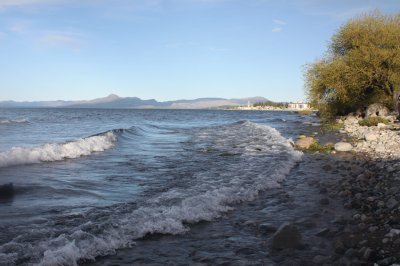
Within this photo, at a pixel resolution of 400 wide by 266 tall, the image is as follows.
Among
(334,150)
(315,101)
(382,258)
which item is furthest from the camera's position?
(315,101)

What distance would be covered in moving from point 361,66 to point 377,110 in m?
4.93

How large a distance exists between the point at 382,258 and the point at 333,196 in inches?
170

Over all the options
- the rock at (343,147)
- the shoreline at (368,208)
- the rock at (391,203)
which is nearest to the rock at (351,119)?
the rock at (343,147)

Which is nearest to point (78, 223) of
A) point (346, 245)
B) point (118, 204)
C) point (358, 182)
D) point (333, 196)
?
point (118, 204)

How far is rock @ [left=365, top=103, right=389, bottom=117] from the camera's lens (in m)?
39.1

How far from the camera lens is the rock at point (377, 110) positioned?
128 ft

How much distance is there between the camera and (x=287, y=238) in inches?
264

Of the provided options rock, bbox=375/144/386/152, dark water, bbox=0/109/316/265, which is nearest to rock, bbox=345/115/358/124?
rock, bbox=375/144/386/152

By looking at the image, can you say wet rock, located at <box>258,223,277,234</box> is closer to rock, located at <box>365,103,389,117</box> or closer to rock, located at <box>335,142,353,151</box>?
rock, located at <box>335,142,353,151</box>

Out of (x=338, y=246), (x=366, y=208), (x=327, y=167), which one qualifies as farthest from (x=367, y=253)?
(x=327, y=167)

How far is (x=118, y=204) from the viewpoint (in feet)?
31.6

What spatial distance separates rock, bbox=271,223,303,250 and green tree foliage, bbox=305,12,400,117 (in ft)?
115

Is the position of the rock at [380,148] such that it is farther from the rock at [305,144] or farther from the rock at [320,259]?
the rock at [320,259]

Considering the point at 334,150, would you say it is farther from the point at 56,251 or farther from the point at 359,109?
the point at 359,109
